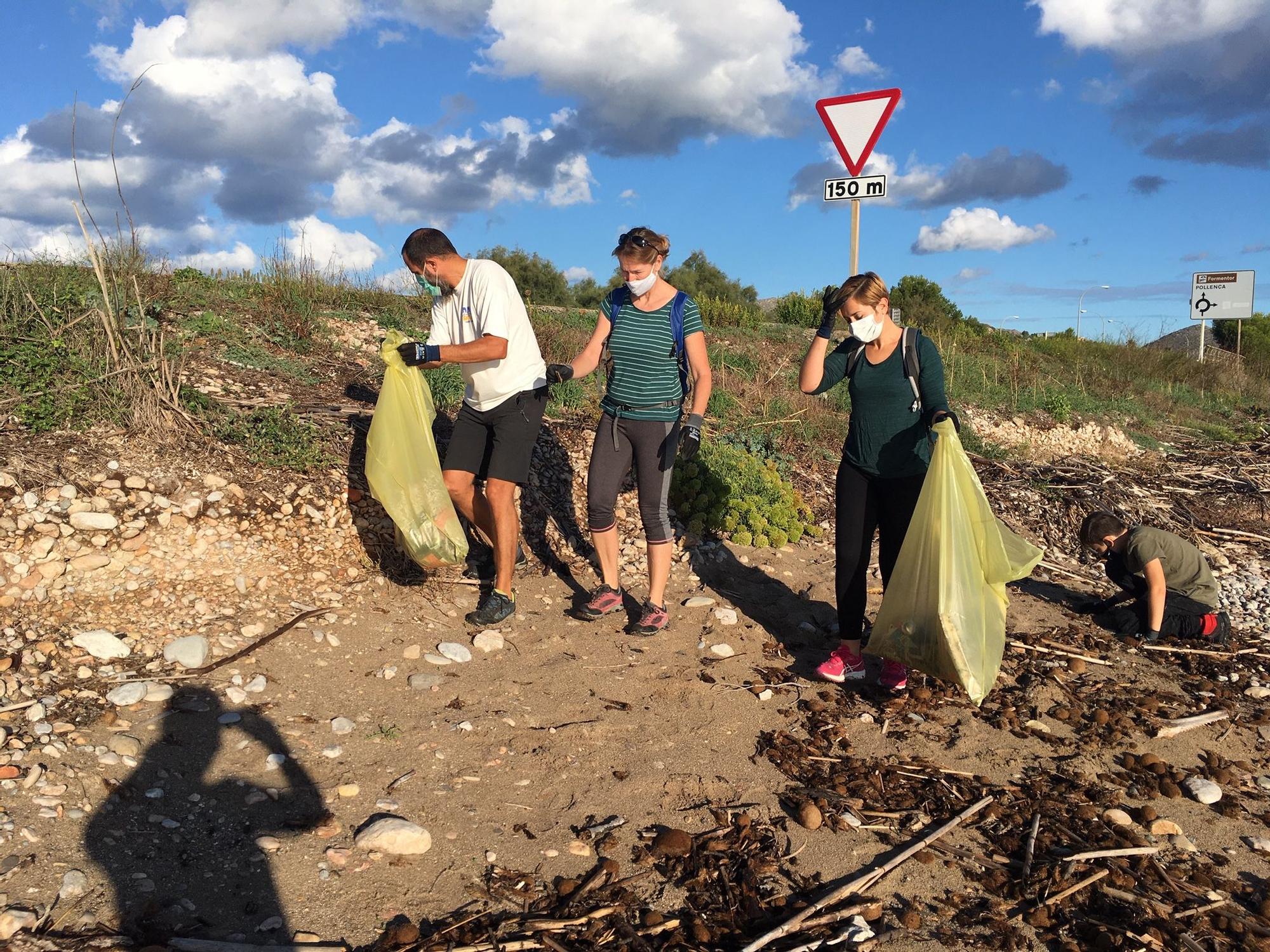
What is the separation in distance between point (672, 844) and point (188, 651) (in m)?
2.20

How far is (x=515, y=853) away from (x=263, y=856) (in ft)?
2.43

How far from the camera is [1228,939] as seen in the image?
2393 mm

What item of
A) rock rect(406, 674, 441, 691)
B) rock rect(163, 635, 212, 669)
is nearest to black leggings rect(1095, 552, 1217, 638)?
rock rect(406, 674, 441, 691)

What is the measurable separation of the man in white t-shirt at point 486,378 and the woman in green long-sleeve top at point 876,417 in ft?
4.40

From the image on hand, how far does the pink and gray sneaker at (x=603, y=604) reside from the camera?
4551 millimetres

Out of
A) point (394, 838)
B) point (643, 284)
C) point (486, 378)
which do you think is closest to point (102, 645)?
point (394, 838)

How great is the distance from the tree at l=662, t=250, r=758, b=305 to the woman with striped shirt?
1533cm

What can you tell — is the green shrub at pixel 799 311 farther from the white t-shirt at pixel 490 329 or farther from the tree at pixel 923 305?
the white t-shirt at pixel 490 329

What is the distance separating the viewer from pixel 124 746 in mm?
3057

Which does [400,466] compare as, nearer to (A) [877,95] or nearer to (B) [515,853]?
(B) [515,853]

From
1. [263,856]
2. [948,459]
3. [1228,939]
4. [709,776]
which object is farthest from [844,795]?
[263,856]

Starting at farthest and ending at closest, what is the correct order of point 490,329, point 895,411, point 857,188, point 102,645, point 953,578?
point 857,188, point 490,329, point 895,411, point 102,645, point 953,578

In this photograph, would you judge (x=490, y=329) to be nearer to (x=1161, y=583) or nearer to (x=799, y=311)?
(x=1161, y=583)

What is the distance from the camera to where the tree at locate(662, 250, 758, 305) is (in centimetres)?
1995
